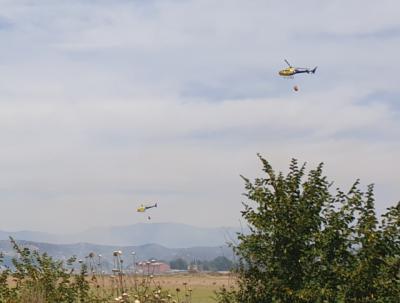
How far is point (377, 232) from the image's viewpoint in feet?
35.1

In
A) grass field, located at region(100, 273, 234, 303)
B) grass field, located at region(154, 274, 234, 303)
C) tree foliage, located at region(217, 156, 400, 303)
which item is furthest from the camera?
grass field, located at region(154, 274, 234, 303)

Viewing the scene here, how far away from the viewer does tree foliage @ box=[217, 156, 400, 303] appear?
10367 mm

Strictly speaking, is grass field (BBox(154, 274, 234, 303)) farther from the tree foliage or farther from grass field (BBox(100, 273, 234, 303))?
the tree foliage

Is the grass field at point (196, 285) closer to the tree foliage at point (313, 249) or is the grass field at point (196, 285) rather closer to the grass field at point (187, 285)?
the grass field at point (187, 285)

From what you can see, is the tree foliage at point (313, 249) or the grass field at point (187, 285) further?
the grass field at point (187, 285)

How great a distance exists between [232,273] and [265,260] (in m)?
1.98

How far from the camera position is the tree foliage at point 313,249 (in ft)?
34.0

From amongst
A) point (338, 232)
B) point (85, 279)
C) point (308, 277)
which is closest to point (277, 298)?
point (308, 277)

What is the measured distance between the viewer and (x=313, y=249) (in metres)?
10.7

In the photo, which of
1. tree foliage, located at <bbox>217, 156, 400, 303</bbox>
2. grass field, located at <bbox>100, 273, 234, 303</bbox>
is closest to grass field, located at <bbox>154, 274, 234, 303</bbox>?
grass field, located at <bbox>100, 273, 234, 303</bbox>

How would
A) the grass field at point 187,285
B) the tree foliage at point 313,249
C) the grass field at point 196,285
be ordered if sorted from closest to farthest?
the tree foliage at point 313,249 → the grass field at point 187,285 → the grass field at point 196,285

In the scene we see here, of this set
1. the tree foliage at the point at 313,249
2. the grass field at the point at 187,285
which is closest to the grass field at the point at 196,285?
the grass field at the point at 187,285

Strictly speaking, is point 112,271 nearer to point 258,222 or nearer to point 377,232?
point 258,222

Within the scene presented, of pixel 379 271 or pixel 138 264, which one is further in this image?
pixel 138 264
